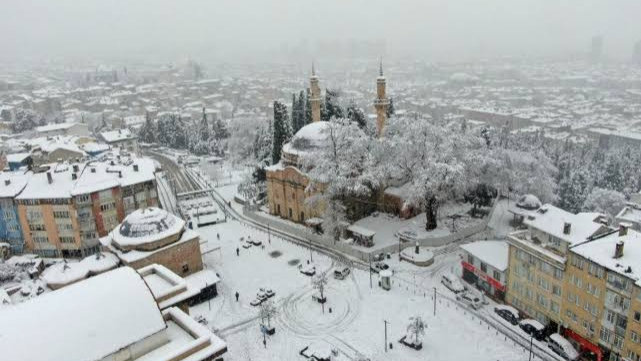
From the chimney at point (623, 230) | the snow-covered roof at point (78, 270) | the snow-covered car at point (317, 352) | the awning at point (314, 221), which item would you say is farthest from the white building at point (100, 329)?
the awning at point (314, 221)

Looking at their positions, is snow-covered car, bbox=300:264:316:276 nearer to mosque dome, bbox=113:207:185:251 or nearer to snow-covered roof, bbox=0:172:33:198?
mosque dome, bbox=113:207:185:251

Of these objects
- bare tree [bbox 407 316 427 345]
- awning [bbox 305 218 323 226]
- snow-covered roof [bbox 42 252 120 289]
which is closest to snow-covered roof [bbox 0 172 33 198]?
snow-covered roof [bbox 42 252 120 289]

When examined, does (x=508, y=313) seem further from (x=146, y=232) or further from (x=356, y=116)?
(x=356, y=116)

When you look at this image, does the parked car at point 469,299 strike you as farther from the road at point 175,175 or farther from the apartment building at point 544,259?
the road at point 175,175

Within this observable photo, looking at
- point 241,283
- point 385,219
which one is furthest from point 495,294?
point 241,283

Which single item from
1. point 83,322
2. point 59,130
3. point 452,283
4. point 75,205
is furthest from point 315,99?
point 59,130

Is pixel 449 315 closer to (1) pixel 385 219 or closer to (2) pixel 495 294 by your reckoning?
(2) pixel 495 294
